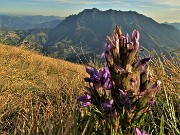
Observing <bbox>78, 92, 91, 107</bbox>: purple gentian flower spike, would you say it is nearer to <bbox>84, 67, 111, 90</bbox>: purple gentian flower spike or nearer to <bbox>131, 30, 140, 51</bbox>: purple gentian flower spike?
<bbox>84, 67, 111, 90</bbox>: purple gentian flower spike

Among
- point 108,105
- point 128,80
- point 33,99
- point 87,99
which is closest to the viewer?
point 128,80

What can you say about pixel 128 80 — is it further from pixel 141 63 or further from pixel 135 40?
pixel 135 40

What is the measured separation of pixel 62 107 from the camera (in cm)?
389

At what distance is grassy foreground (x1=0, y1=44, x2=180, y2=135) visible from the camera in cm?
307

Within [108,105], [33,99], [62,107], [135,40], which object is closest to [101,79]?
[108,105]

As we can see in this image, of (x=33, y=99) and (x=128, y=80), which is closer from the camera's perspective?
(x=128, y=80)

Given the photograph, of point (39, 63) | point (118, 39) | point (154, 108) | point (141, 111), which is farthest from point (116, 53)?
A: point (39, 63)

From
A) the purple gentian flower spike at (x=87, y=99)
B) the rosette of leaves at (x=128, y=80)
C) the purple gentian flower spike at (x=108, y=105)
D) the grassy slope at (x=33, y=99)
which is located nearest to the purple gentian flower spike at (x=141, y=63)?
the rosette of leaves at (x=128, y=80)

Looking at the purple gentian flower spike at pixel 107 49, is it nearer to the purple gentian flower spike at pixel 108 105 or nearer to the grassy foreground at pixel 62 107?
the purple gentian flower spike at pixel 108 105

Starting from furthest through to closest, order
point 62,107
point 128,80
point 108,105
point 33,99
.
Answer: point 33,99 → point 62,107 → point 108,105 → point 128,80

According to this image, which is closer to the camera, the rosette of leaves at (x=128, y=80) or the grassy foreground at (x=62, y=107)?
the rosette of leaves at (x=128, y=80)

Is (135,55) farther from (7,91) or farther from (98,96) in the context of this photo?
(7,91)

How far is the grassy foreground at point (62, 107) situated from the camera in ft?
10.1

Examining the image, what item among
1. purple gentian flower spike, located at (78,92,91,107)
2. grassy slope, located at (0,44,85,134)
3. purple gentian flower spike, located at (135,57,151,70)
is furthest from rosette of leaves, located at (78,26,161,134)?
grassy slope, located at (0,44,85,134)
